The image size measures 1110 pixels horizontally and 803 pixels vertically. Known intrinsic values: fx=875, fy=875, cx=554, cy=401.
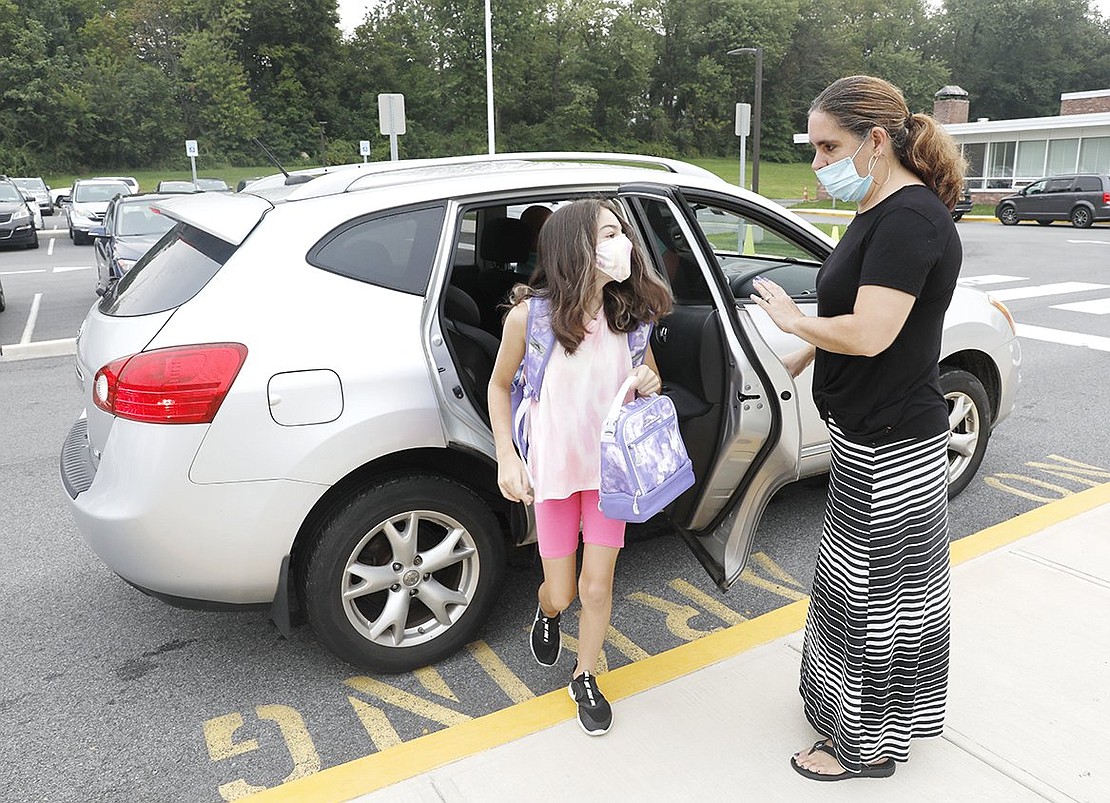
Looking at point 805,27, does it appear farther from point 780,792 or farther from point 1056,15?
point 780,792

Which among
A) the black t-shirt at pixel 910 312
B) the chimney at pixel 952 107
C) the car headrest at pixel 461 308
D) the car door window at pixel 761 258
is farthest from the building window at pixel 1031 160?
the black t-shirt at pixel 910 312

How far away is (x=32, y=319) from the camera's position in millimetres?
11414

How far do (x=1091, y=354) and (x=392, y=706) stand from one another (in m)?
7.88

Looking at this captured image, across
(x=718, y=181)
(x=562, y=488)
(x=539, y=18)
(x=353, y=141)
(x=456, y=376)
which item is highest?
(x=539, y=18)

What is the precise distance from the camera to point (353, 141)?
61.8m

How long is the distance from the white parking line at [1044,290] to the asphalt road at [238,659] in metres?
7.11

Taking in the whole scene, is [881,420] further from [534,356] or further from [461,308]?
[461,308]

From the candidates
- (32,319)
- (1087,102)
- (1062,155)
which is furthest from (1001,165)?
(32,319)

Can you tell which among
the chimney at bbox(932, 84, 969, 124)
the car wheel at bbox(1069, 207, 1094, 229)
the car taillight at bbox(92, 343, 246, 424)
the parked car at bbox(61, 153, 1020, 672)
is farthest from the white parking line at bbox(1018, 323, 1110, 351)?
the chimney at bbox(932, 84, 969, 124)

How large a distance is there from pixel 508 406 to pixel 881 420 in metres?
1.08

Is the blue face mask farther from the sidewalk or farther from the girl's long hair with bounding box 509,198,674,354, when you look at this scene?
the sidewalk

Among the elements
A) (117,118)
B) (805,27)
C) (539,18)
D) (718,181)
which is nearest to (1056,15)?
(805,27)

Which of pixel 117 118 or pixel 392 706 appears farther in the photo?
pixel 117 118

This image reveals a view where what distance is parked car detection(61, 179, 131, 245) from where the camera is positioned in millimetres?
22116
